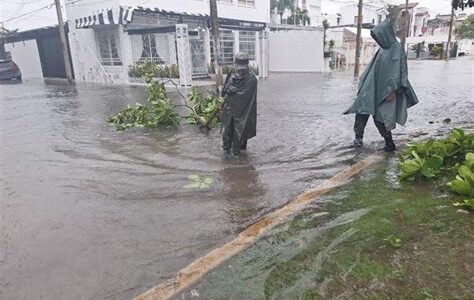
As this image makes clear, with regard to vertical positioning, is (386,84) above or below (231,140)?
above

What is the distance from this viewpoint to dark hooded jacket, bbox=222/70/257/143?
5.60 m

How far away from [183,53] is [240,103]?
12.5 metres

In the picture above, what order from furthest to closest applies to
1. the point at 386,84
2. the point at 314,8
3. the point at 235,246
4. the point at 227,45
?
the point at 314,8 < the point at 227,45 < the point at 386,84 < the point at 235,246

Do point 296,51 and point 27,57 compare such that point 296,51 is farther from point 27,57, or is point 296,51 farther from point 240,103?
point 240,103

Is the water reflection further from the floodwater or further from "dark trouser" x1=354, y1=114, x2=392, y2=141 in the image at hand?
"dark trouser" x1=354, y1=114, x2=392, y2=141

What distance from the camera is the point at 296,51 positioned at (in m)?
26.4

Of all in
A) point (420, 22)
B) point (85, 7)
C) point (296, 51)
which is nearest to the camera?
point (85, 7)

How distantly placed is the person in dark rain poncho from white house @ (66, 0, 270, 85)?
1215 cm

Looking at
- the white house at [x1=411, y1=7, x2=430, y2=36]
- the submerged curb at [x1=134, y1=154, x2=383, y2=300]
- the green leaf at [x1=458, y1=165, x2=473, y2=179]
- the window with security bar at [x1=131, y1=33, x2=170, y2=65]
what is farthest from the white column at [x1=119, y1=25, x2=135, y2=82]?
the white house at [x1=411, y1=7, x2=430, y2=36]

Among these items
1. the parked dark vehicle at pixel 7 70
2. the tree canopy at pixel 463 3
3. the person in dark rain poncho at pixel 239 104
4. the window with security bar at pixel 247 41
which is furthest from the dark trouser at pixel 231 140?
the parked dark vehicle at pixel 7 70

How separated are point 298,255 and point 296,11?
45853 millimetres

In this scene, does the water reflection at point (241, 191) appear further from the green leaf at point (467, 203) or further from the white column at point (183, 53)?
the white column at point (183, 53)

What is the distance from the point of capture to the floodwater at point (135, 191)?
302 cm

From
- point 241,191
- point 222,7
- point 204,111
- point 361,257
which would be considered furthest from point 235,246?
point 222,7
